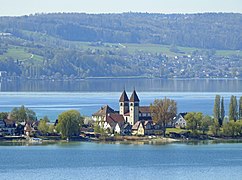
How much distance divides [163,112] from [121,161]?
15.2 meters

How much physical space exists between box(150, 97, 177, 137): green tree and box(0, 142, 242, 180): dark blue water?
5.95 metres

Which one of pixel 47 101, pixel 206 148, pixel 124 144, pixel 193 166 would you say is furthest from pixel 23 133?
pixel 47 101

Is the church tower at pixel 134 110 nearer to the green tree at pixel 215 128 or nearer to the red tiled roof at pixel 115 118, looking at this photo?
the red tiled roof at pixel 115 118

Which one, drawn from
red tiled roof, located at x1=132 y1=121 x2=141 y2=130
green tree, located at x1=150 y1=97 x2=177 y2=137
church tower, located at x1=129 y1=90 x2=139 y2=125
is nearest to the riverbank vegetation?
green tree, located at x1=150 y1=97 x2=177 y2=137

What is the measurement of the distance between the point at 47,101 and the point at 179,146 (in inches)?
2170

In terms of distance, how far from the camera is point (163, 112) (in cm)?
6888

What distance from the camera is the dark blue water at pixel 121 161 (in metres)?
48.1

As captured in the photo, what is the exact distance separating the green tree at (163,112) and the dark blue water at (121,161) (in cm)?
595

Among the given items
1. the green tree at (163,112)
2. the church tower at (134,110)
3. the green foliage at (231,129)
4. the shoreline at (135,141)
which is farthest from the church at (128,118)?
the green foliage at (231,129)

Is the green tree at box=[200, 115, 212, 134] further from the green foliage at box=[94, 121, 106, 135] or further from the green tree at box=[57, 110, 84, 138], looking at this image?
the green tree at box=[57, 110, 84, 138]

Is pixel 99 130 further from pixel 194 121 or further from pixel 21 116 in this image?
pixel 21 116

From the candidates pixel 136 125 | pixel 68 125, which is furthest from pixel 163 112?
pixel 68 125

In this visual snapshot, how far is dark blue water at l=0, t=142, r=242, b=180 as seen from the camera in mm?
48125

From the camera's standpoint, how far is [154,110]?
6900cm
